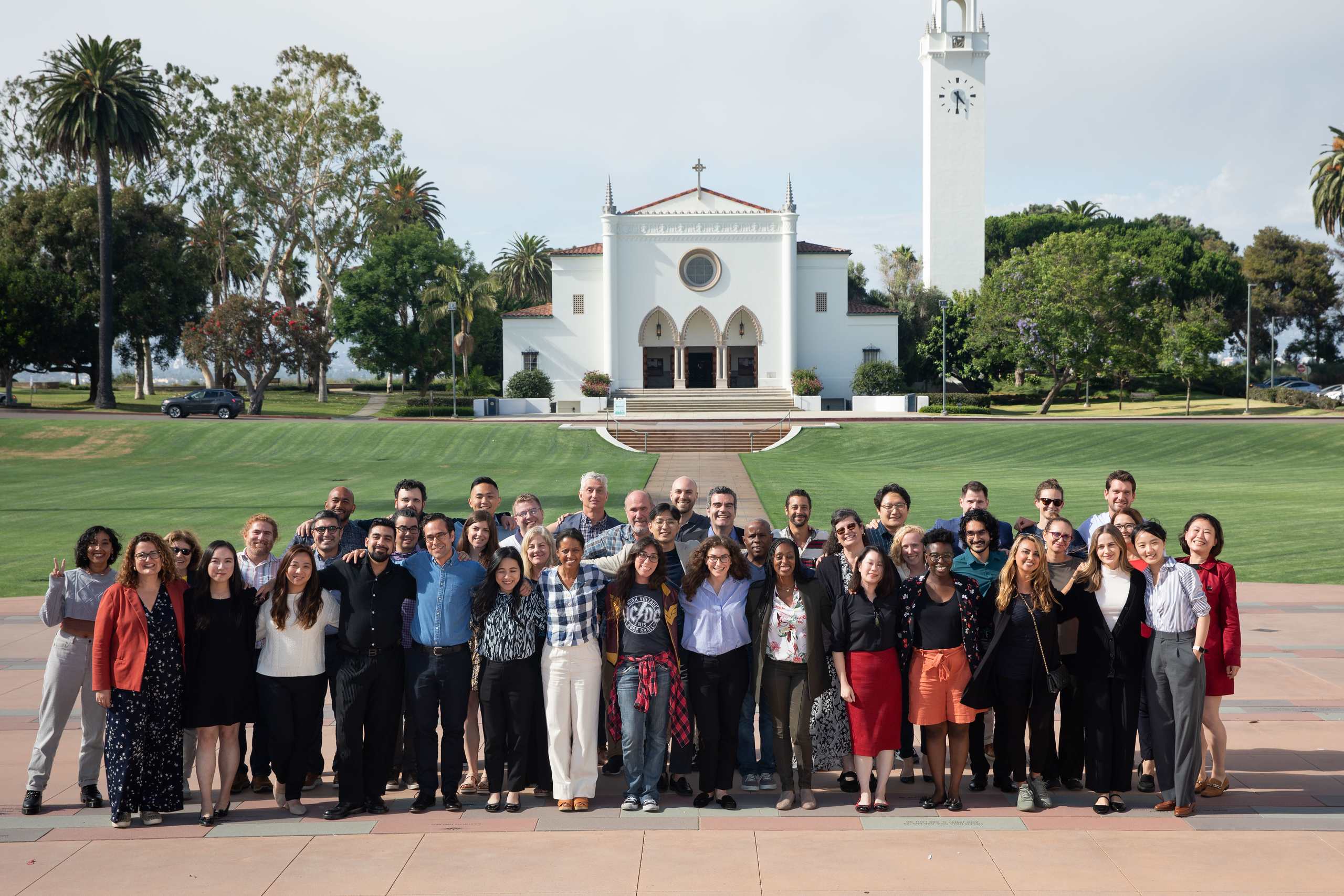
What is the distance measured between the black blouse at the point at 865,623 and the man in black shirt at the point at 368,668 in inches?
106

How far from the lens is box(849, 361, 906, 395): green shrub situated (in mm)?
48875

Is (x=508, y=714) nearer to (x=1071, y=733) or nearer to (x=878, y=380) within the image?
(x=1071, y=733)

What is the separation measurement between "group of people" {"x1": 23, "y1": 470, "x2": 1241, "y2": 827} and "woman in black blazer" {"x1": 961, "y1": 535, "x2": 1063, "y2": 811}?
0.02 meters

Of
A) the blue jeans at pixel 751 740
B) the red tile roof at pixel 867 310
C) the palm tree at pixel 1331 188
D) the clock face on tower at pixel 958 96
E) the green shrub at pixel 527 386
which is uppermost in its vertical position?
the clock face on tower at pixel 958 96

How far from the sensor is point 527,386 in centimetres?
4931

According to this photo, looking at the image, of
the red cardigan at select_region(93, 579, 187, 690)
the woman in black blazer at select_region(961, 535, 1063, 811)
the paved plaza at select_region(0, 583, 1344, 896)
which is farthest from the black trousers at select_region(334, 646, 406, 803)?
the woman in black blazer at select_region(961, 535, 1063, 811)

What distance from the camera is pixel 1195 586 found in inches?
231

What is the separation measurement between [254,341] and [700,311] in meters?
22.1

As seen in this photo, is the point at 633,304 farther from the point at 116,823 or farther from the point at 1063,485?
the point at 116,823

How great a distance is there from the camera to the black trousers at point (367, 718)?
5.82 metres

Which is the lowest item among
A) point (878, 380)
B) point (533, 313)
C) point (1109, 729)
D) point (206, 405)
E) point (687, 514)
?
point (1109, 729)

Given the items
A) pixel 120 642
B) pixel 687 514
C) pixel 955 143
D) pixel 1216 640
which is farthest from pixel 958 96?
pixel 120 642

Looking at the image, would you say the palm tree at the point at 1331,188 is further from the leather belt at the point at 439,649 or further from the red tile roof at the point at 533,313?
the leather belt at the point at 439,649

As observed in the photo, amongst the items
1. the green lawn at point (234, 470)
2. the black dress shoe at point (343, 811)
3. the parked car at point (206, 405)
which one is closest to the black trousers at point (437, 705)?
the black dress shoe at point (343, 811)
